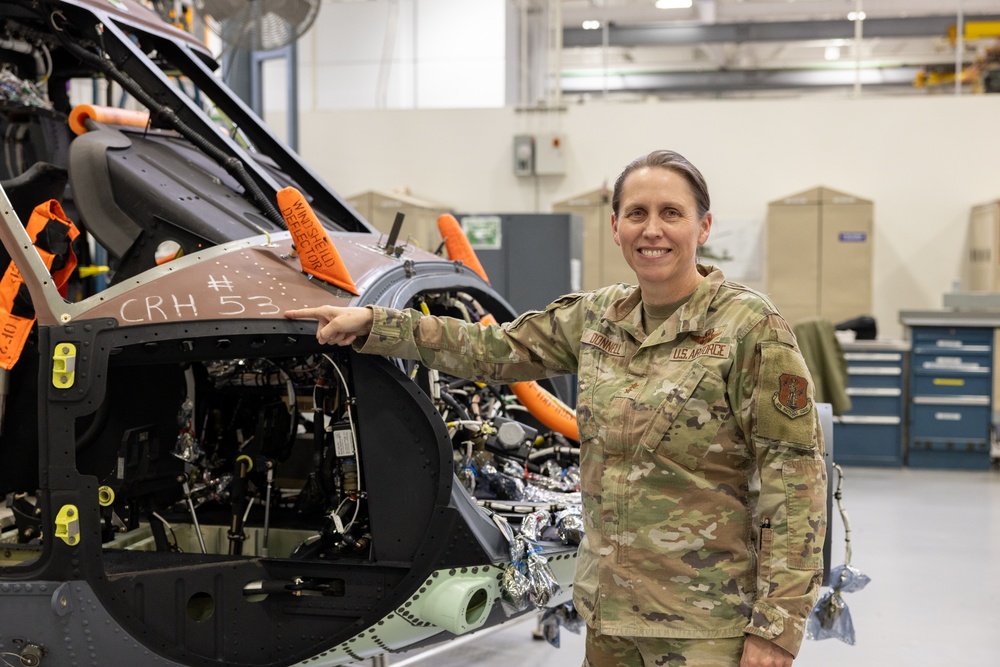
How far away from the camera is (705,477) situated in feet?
6.41

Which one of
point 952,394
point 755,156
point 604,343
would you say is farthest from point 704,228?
point 755,156

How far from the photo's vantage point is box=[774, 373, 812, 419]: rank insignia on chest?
1.85 m

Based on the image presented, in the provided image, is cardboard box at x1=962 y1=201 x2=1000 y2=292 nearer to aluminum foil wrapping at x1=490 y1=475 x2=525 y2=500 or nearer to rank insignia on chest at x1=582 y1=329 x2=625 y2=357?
aluminum foil wrapping at x1=490 y1=475 x2=525 y2=500

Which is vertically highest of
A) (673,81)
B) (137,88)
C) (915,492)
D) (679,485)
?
(673,81)

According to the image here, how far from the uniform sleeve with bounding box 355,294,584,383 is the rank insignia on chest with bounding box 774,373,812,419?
62 cm

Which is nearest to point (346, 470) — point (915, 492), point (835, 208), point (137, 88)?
point (137, 88)

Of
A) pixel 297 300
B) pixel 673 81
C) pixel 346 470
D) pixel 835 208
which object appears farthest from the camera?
pixel 673 81

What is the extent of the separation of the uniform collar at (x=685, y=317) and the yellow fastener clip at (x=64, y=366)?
4.65 ft

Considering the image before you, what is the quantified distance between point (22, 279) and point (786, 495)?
7.23ft

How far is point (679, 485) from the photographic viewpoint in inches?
76.6

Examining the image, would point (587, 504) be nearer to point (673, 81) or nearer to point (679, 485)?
point (679, 485)

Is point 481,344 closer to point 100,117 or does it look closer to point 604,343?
point 604,343

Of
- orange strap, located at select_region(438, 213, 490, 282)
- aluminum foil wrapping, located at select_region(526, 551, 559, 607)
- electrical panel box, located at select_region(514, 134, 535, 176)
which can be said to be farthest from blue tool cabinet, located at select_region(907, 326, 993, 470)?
aluminum foil wrapping, located at select_region(526, 551, 559, 607)

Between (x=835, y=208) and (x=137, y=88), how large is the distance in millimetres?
7137
